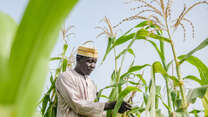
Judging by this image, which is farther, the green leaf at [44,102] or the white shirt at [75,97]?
the green leaf at [44,102]

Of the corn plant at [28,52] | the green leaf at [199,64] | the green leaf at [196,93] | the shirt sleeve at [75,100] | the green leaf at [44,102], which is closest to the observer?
the corn plant at [28,52]

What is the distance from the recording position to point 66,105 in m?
2.00

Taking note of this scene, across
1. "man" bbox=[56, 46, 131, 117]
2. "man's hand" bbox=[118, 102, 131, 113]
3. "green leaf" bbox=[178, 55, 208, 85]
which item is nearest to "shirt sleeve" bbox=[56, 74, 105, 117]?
"man" bbox=[56, 46, 131, 117]

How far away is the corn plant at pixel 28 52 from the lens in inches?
4.1

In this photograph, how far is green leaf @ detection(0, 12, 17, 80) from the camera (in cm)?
12

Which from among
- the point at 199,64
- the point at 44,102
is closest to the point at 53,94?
the point at 44,102

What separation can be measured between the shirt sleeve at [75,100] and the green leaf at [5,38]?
1.62m

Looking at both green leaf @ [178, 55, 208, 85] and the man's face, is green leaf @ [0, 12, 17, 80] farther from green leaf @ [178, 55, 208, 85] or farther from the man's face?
the man's face

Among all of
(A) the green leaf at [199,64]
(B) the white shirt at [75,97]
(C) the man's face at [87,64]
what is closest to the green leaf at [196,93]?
(A) the green leaf at [199,64]

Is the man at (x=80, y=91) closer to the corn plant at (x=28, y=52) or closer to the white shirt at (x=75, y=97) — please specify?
the white shirt at (x=75, y=97)

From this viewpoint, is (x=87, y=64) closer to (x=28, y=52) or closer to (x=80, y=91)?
(x=80, y=91)

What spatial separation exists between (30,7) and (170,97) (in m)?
0.95

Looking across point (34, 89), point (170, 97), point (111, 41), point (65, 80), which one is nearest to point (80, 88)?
point (65, 80)

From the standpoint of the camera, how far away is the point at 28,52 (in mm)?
107
